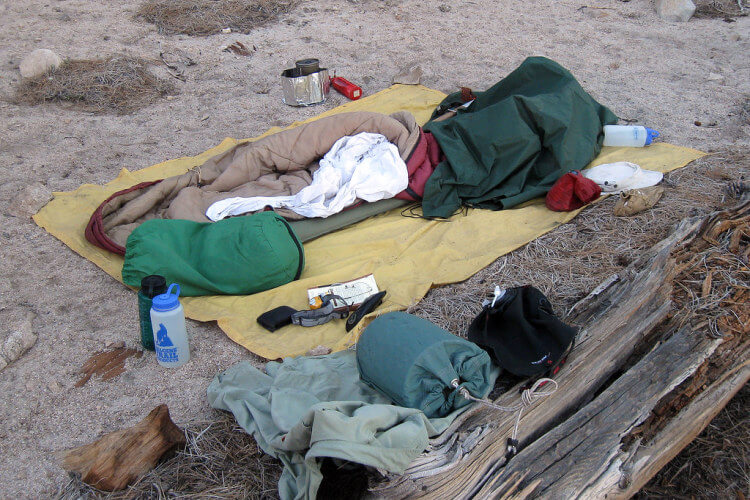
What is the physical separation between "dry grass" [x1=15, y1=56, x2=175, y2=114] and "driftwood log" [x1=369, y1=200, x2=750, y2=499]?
12.7 ft

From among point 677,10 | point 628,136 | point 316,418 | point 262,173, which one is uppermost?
point 677,10

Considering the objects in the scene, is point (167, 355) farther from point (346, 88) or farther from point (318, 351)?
point (346, 88)

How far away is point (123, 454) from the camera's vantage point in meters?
1.95

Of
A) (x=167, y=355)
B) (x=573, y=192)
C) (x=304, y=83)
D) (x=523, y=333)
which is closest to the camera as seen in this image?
(x=523, y=333)

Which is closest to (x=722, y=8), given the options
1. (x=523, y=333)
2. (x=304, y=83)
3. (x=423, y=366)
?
(x=304, y=83)

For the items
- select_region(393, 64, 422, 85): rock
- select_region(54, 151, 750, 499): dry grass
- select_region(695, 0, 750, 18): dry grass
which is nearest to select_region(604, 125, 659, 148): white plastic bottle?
select_region(54, 151, 750, 499): dry grass

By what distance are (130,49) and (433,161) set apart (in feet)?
10.5

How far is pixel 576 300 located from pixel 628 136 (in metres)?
1.80

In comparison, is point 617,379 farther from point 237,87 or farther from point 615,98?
point 237,87

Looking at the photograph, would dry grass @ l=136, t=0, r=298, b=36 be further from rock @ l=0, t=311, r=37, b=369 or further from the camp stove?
rock @ l=0, t=311, r=37, b=369

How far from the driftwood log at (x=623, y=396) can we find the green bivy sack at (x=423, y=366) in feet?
0.30

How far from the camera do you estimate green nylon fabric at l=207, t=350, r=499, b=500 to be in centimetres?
168

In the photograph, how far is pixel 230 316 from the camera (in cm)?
284

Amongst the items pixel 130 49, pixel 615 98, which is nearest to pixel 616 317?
pixel 615 98
